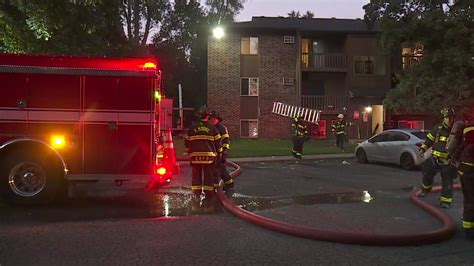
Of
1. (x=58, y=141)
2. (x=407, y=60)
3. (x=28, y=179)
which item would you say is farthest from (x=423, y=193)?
(x=407, y=60)

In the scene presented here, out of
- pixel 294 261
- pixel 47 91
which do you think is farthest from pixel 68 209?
pixel 294 261

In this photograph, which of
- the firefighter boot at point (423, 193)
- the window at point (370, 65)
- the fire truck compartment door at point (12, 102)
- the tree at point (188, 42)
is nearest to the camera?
the fire truck compartment door at point (12, 102)

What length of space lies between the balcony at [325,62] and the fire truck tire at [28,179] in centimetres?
2585

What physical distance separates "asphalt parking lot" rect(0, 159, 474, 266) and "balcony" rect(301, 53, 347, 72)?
874 inches

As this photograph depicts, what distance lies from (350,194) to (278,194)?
1.44m

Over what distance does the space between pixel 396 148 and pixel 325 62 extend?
18501 mm

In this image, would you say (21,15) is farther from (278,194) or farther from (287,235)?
(287,235)

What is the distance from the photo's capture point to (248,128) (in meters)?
32.7

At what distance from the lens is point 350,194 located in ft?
33.1

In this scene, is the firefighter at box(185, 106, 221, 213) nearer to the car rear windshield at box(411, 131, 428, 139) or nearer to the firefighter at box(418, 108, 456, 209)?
the firefighter at box(418, 108, 456, 209)

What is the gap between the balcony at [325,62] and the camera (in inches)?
1292

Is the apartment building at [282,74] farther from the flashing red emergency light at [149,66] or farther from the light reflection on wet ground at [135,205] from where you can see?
the flashing red emergency light at [149,66]

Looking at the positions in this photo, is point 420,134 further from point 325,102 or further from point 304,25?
point 304,25

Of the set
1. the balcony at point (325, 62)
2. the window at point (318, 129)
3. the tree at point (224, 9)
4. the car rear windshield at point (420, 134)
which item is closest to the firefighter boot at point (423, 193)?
the car rear windshield at point (420, 134)
